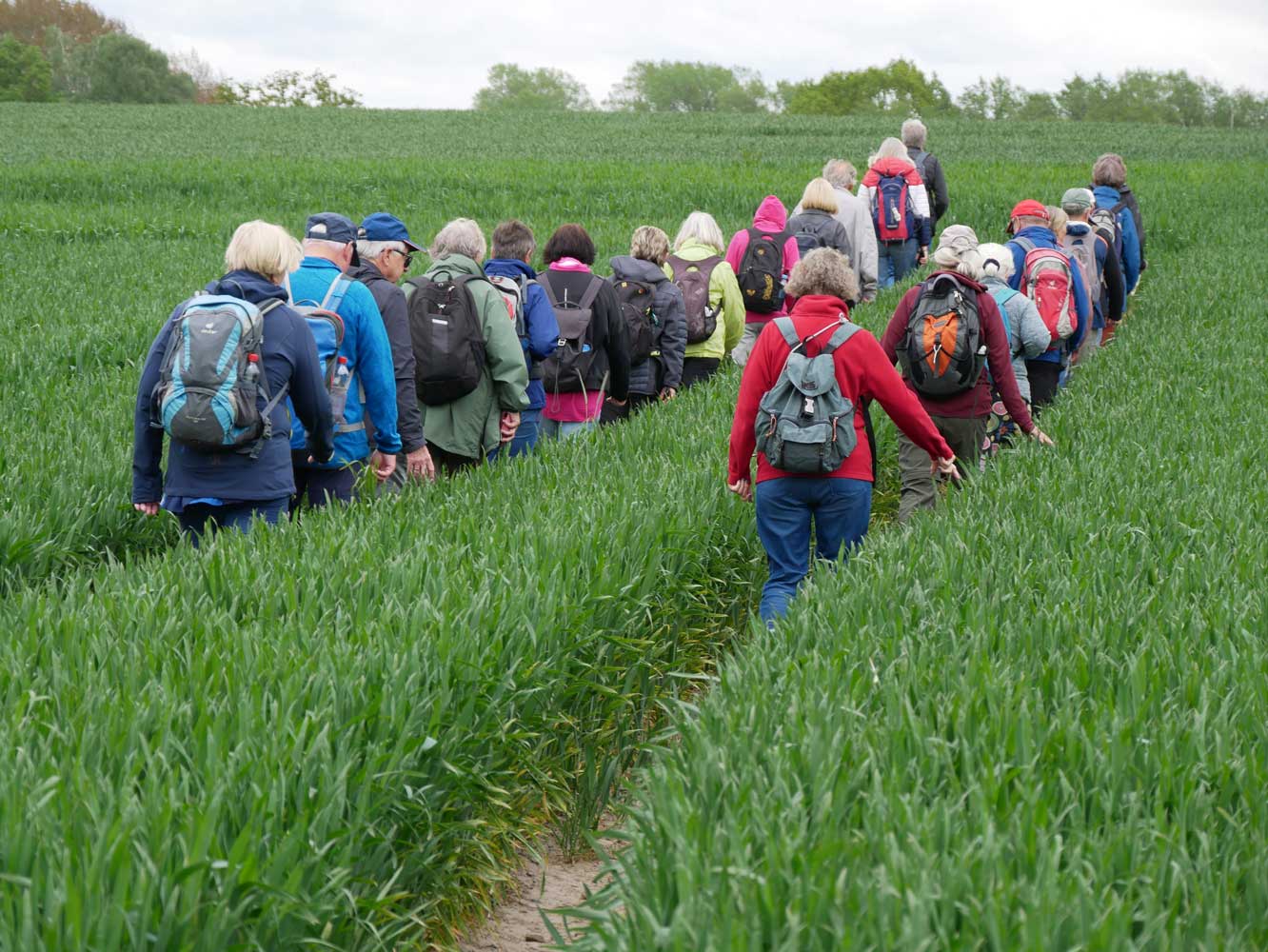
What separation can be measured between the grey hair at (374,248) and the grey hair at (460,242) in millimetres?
474

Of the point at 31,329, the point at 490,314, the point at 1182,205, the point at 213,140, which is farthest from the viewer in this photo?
the point at 213,140

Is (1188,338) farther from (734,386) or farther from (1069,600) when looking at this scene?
(1069,600)

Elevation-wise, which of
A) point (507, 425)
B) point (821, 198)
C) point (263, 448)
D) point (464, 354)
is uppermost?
point (821, 198)

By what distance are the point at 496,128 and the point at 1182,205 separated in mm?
30476

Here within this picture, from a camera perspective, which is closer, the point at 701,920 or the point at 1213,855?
the point at 701,920

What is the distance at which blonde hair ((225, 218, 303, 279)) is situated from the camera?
5281 millimetres

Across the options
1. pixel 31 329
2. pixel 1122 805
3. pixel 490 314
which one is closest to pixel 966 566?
pixel 1122 805

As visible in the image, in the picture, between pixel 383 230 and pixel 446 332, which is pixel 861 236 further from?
pixel 383 230

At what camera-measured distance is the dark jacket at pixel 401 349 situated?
20.9 ft

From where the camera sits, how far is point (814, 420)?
18.1 ft

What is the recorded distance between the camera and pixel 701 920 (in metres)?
2.42

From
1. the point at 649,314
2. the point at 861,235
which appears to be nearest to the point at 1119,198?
the point at 861,235

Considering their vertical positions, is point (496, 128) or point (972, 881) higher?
point (496, 128)

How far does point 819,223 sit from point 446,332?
5.04 m
